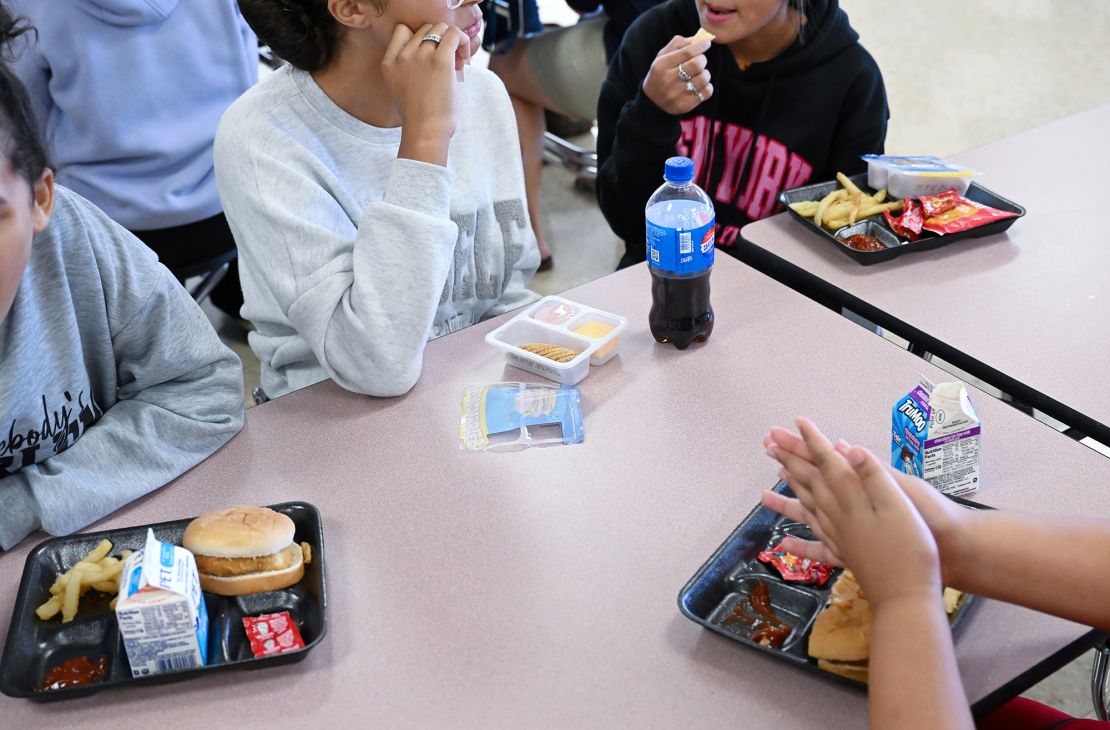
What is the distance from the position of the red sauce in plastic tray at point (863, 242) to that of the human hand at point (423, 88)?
661mm

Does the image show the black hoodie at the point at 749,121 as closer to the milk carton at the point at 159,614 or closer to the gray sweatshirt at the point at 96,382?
the gray sweatshirt at the point at 96,382

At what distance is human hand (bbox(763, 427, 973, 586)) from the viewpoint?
0.99 meters

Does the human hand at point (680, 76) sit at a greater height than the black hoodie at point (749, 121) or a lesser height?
greater

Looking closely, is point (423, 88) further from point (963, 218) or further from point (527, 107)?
point (527, 107)

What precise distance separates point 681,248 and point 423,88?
0.40 metres

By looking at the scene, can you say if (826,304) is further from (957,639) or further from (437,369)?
(957,639)

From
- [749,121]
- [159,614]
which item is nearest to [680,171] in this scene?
[749,121]

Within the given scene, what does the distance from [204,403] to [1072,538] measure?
38.3 inches

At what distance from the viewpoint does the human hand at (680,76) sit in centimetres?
172

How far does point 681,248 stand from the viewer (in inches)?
53.7

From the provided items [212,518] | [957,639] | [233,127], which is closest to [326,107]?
[233,127]

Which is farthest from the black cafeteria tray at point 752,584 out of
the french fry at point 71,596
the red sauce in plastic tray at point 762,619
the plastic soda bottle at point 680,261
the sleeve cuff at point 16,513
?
the sleeve cuff at point 16,513

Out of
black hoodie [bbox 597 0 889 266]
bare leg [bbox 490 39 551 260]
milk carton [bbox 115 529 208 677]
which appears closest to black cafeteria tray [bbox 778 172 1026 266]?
black hoodie [bbox 597 0 889 266]

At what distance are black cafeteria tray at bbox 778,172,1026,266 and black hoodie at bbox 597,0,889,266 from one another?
139 mm
